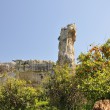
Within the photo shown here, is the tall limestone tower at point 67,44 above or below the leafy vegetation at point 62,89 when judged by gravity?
above

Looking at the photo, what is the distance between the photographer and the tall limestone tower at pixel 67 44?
98.1ft

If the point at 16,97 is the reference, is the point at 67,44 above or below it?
above

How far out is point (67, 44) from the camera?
103ft

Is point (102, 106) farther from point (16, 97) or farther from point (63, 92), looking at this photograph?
point (16, 97)

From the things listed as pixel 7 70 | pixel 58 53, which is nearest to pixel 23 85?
pixel 58 53

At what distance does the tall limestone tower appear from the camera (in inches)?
1177

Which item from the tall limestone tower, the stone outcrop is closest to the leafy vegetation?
the tall limestone tower

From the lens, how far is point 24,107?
83.4 ft

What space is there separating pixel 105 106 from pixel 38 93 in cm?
1752

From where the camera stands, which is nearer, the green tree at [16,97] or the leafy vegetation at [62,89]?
the leafy vegetation at [62,89]

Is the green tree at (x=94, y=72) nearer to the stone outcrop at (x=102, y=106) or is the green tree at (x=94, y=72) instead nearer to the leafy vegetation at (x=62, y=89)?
the leafy vegetation at (x=62, y=89)

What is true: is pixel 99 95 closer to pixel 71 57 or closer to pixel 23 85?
pixel 23 85

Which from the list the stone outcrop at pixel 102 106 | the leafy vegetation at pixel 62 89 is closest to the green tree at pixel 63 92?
the leafy vegetation at pixel 62 89

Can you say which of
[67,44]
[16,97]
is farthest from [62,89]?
[67,44]
